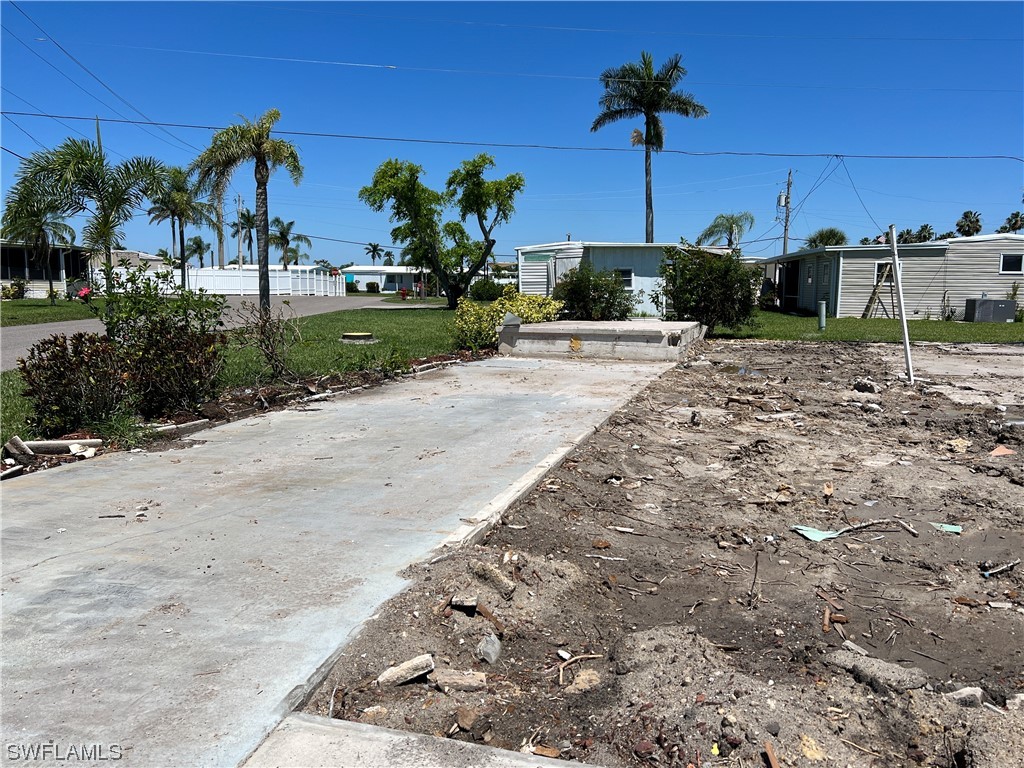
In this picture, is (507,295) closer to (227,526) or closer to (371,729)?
(227,526)

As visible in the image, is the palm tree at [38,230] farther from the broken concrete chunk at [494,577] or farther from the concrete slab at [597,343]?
the broken concrete chunk at [494,577]

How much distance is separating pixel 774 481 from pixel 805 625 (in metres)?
2.61

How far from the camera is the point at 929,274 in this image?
2919 cm

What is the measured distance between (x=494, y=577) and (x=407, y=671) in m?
0.88

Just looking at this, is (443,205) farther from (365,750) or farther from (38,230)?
(365,750)

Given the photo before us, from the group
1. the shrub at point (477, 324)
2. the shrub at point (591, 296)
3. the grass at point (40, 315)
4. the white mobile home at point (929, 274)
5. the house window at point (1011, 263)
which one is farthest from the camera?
the white mobile home at point (929, 274)

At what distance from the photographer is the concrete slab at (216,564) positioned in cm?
263

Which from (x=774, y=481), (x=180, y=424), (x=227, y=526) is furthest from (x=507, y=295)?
(x=227, y=526)

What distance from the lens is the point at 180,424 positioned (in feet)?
24.5

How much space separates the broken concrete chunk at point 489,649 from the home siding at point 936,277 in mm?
29107

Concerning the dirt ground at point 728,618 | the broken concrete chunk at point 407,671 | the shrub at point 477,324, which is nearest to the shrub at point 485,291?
the shrub at point 477,324

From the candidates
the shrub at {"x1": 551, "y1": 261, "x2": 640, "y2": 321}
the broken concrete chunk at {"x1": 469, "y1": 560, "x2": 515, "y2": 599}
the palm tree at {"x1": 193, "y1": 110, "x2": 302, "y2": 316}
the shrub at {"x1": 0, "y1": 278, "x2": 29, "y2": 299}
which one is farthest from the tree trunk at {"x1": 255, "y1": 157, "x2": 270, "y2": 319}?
the broken concrete chunk at {"x1": 469, "y1": 560, "x2": 515, "y2": 599}

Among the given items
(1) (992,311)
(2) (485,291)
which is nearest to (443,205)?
(2) (485,291)

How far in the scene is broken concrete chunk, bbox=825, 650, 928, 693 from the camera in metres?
2.96
